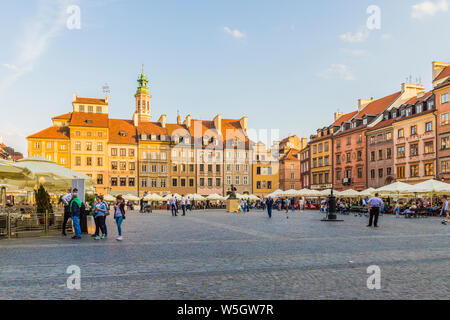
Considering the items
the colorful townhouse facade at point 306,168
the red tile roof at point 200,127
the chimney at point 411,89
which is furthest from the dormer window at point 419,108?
the red tile roof at point 200,127

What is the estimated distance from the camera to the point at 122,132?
268ft

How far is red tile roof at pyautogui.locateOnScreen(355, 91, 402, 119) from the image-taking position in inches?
2498

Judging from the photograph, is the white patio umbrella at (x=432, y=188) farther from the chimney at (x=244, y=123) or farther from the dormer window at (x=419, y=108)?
the chimney at (x=244, y=123)

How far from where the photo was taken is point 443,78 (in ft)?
171

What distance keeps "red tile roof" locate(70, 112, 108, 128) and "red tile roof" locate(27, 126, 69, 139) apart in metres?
2.47

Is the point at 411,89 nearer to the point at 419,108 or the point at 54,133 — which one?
the point at 419,108

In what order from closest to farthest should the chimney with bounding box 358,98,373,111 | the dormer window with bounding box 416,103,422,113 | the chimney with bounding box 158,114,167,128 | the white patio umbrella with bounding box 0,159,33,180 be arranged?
the white patio umbrella with bounding box 0,159,33,180 < the dormer window with bounding box 416,103,422,113 < the chimney with bounding box 358,98,373,111 < the chimney with bounding box 158,114,167,128

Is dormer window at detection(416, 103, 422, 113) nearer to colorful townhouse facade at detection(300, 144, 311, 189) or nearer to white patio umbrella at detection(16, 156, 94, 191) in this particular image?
colorful townhouse facade at detection(300, 144, 311, 189)

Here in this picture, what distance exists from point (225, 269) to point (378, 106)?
61.2 m

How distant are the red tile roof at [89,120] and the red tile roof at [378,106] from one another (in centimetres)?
4188

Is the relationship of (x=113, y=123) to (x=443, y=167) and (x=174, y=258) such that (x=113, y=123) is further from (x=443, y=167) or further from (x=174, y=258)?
(x=174, y=258)

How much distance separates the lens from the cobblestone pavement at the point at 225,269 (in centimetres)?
712

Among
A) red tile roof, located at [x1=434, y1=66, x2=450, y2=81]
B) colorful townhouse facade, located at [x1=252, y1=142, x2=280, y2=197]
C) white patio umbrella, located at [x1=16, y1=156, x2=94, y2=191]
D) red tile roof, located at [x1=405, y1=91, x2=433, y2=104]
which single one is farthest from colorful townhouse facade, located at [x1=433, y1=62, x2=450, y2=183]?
colorful townhouse facade, located at [x1=252, y1=142, x2=280, y2=197]

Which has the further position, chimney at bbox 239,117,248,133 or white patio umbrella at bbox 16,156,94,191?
chimney at bbox 239,117,248,133
